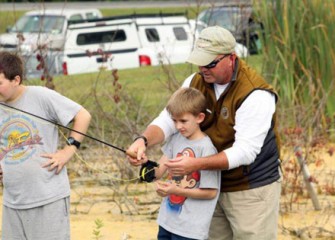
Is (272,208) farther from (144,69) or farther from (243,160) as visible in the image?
(144,69)

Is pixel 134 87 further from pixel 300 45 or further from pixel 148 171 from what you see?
pixel 148 171

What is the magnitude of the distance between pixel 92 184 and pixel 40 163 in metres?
4.42

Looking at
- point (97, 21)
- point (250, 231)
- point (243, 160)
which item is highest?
point (243, 160)

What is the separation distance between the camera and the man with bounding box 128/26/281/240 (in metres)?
5.62

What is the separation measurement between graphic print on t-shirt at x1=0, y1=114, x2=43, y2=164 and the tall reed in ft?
20.8

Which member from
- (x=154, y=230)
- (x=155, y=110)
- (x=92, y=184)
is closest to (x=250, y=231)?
(x=154, y=230)

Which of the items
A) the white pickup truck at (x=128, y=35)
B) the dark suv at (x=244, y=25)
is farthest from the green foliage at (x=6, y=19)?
the dark suv at (x=244, y=25)

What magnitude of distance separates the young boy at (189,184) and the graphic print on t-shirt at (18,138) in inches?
23.6

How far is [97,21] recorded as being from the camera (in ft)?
76.1

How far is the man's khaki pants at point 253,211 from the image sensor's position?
584cm

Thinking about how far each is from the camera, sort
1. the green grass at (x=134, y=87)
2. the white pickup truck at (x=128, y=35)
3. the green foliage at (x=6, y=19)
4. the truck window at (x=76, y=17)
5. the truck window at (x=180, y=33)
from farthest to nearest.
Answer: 1. the truck window at (x=76, y=17)
2. the truck window at (x=180, y=33)
3. the white pickup truck at (x=128, y=35)
4. the green grass at (x=134, y=87)
5. the green foliage at (x=6, y=19)

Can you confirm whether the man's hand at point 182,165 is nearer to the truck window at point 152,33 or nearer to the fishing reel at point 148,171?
the fishing reel at point 148,171

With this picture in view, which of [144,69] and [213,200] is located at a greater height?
[213,200]

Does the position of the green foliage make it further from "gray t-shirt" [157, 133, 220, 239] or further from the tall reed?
"gray t-shirt" [157, 133, 220, 239]
